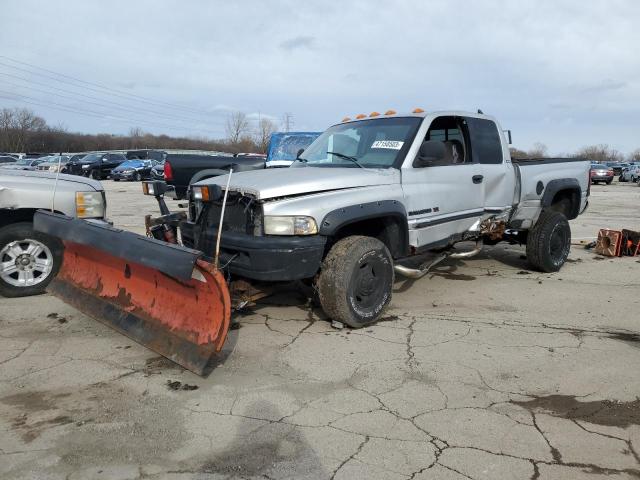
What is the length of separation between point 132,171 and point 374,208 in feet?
99.8

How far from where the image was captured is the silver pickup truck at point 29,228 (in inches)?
211

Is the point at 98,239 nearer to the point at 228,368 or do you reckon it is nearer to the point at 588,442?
the point at 228,368

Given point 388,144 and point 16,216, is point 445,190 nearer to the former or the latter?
point 388,144

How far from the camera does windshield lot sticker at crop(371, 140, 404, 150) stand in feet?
16.7

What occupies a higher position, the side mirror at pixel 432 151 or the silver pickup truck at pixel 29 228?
the side mirror at pixel 432 151

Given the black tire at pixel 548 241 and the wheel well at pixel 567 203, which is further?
the wheel well at pixel 567 203

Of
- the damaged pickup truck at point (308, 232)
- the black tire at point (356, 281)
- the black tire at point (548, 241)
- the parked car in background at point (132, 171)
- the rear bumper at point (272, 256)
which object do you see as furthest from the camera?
the parked car in background at point (132, 171)

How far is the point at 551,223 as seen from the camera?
6.61 metres

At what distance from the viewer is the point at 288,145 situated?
1227 cm

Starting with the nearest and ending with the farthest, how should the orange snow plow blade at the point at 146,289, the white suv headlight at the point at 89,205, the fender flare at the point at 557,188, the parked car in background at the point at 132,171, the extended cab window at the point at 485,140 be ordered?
the orange snow plow blade at the point at 146,289, the white suv headlight at the point at 89,205, the extended cab window at the point at 485,140, the fender flare at the point at 557,188, the parked car in background at the point at 132,171

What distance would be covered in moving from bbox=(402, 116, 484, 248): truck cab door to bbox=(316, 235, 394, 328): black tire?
0.60 m

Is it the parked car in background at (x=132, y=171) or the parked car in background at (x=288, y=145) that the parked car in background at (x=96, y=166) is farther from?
the parked car in background at (x=288, y=145)

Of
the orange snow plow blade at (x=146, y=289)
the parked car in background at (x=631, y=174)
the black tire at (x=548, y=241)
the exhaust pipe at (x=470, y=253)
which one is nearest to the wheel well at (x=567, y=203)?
the black tire at (x=548, y=241)

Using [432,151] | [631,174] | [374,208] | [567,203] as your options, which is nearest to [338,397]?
[374,208]
